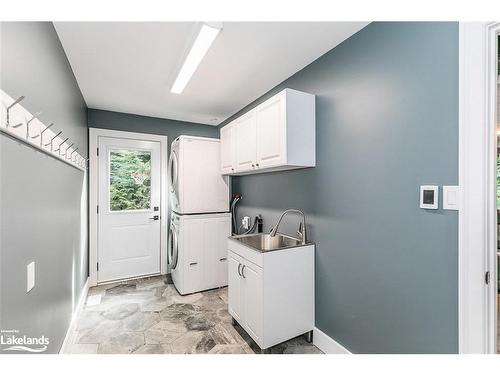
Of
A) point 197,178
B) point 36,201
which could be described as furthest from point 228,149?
point 36,201

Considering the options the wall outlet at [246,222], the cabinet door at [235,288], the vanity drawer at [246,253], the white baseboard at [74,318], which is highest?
the wall outlet at [246,222]

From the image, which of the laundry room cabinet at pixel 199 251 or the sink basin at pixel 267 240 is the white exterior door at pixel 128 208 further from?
the sink basin at pixel 267 240

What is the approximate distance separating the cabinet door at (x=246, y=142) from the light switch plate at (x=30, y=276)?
5.95ft

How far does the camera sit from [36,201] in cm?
134

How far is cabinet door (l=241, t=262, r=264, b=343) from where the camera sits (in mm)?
1996

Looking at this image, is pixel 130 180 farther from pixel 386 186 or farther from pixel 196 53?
pixel 386 186

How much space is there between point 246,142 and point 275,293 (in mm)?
1509

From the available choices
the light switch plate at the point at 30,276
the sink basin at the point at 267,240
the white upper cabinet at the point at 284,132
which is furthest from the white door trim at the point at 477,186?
the light switch plate at the point at 30,276

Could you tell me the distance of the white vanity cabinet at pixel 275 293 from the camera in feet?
6.49

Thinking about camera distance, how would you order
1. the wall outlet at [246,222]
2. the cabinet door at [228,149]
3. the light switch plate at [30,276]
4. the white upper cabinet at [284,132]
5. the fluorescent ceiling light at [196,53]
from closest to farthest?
the light switch plate at [30,276], the fluorescent ceiling light at [196,53], the white upper cabinet at [284,132], the cabinet door at [228,149], the wall outlet at [246,222]

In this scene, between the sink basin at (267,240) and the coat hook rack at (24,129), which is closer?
the coat hook rack at (24,129)

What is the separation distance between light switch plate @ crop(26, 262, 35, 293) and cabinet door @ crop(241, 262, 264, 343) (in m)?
1.42

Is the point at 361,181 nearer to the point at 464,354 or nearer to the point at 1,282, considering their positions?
the point at 464,354

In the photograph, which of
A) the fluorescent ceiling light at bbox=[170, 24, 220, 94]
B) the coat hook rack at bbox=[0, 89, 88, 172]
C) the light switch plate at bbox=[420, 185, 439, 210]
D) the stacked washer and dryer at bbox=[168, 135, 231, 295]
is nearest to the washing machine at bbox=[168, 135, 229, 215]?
the stacked washer and dryer at bbox=[168, 135, 231, 295]
